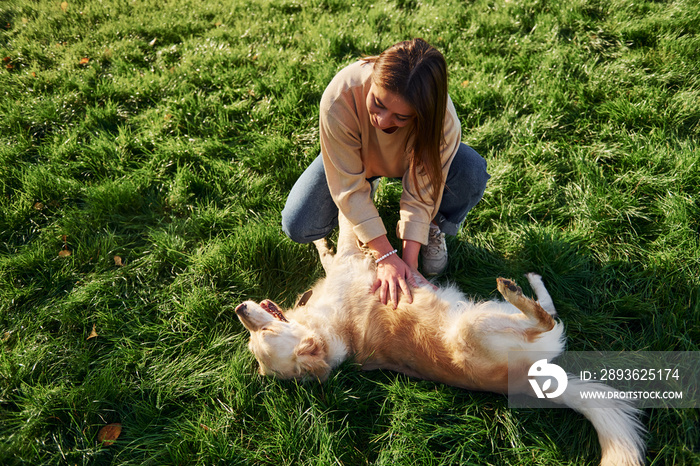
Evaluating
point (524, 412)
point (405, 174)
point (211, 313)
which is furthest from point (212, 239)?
point (524, 412)

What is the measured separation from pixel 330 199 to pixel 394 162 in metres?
0.53

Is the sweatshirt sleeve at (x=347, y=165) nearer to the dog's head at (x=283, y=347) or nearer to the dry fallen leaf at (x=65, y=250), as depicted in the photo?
the dog's head at (x=283, y=347)

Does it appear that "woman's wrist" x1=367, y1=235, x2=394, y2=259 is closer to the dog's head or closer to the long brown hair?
the dog's head

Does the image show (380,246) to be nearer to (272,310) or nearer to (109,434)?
(272,310)

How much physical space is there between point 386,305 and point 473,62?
9.07 feet

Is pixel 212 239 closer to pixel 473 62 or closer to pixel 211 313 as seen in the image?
pixel 211 313

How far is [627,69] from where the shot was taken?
333 cm

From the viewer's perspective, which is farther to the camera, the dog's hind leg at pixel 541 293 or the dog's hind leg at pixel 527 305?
the dog's hind leg at pixel 541 293

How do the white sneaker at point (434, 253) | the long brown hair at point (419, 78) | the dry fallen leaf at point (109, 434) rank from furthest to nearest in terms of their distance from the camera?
the white sneaker at point (434, 253)
the dry fallen leaf at point (109, 434)
the long brown hair at point (419, 78)

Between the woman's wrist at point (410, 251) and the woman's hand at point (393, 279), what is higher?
the woman's wrist at point (410, 251)

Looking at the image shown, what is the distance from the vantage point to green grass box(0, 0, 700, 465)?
2.06 m

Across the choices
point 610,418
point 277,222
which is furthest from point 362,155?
point 610,418

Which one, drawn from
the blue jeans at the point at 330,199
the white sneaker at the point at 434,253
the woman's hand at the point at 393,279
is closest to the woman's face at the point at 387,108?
the blue jeans at the point at 330,199

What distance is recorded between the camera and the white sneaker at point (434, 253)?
2553 millimetres
